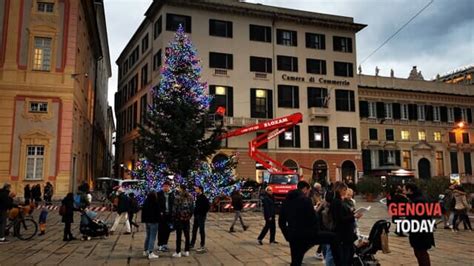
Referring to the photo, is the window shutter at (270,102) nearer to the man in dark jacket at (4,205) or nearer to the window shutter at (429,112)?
the window shutter at (429,112)

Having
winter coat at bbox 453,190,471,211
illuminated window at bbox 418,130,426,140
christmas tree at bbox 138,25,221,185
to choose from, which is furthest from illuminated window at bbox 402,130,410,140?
winter coat at bbox 453,190,471,211

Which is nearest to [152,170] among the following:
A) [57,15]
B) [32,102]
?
[32,102]

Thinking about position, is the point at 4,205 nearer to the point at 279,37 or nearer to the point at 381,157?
the point at 279,37

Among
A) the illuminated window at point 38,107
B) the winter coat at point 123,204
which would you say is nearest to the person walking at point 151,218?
the winter coat at point 123,204

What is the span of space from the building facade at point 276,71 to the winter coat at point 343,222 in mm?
32026

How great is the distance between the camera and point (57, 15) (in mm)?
27531

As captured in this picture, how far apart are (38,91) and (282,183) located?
16.4 metres

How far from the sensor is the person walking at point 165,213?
418 inches

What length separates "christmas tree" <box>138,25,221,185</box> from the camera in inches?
881

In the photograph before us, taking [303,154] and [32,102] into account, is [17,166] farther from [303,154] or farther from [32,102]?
[303,154]

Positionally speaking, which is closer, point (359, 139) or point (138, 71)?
point (359, 139)

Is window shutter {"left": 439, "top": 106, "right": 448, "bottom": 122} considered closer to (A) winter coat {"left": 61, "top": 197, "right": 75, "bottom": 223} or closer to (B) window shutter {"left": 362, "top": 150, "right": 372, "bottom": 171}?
(B) window shutter {"left": 362, "top": 150, "right": 372, "bottom": 171}

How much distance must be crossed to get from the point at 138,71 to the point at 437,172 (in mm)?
38046

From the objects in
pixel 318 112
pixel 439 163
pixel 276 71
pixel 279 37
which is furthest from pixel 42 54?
pixel 439 163
